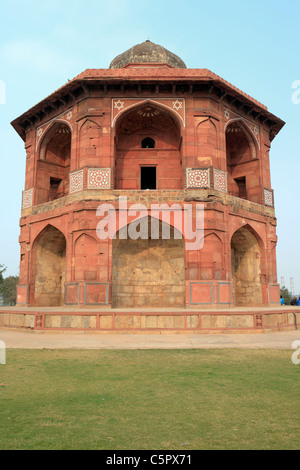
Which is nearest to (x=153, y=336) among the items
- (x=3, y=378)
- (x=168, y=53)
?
(x=3, y=378)

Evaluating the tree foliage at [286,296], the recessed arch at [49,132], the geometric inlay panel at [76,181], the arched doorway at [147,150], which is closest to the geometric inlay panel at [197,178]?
the arched doorway at [147,150]

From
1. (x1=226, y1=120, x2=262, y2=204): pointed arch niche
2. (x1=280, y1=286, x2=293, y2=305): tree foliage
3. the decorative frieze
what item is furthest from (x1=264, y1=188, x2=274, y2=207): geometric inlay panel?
(x1=280, y1=286, x2=293, y2=305): tree foliage

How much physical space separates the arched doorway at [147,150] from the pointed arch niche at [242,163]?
280cm

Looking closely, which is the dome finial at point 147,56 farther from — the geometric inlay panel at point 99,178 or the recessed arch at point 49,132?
the geometric inlay panel at point 99,178

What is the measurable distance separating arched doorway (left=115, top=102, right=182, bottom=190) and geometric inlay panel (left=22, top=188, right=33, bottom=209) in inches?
162

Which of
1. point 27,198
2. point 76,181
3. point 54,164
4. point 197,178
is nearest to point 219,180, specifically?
point 197,178

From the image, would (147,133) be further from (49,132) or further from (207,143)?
(49,132)

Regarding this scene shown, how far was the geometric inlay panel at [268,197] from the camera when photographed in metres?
17.1

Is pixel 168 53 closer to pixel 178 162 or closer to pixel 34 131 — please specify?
pixel 178 162

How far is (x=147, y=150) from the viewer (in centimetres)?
1664

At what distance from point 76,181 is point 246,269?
26.6 feet

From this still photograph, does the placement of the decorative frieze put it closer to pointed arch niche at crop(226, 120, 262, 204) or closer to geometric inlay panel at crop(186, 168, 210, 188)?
geometric inlay panel at crop(186, 168, 210, 188)
